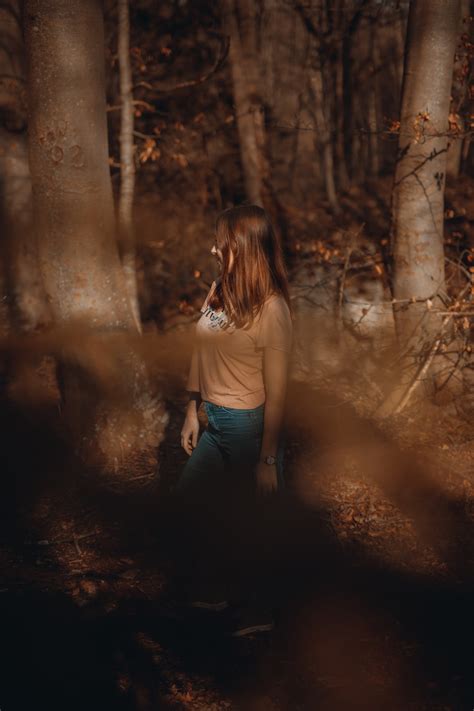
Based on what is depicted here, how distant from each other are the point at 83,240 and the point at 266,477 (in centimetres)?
301

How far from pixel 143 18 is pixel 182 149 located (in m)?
2.31

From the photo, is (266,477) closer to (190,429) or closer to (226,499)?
(226,499)

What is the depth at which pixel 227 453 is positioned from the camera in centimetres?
360

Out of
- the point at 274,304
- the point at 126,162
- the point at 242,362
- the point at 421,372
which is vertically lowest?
the point at 421,372

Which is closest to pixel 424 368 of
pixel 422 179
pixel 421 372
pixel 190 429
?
pixel 421 372

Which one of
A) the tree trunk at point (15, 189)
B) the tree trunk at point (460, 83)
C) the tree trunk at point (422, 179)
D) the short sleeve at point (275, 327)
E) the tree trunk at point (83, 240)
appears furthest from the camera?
the tree trunk at point (15, 189)

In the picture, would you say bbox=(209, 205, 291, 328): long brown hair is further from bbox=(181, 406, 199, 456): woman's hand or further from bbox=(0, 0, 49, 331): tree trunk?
bbox=(0, 0, 49, 331): tree trunk

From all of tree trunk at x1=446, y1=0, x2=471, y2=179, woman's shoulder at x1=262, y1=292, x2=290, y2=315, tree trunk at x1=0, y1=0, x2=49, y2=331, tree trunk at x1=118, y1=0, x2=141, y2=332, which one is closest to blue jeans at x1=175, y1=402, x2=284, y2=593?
woman's shoulder at x1=262, y1=292, x2=290, y2=315

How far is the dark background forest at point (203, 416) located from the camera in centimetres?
350

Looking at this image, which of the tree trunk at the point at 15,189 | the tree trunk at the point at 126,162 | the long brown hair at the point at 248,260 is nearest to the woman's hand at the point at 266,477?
the long brown hair at the point at 248,260

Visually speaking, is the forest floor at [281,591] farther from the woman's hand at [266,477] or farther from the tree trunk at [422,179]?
the tree trunk at [422,179]

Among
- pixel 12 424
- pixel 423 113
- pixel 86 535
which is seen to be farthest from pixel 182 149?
pixel 86 535

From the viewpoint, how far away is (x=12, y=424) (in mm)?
6402

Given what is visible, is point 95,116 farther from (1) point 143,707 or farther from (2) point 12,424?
(1) point 143,707
